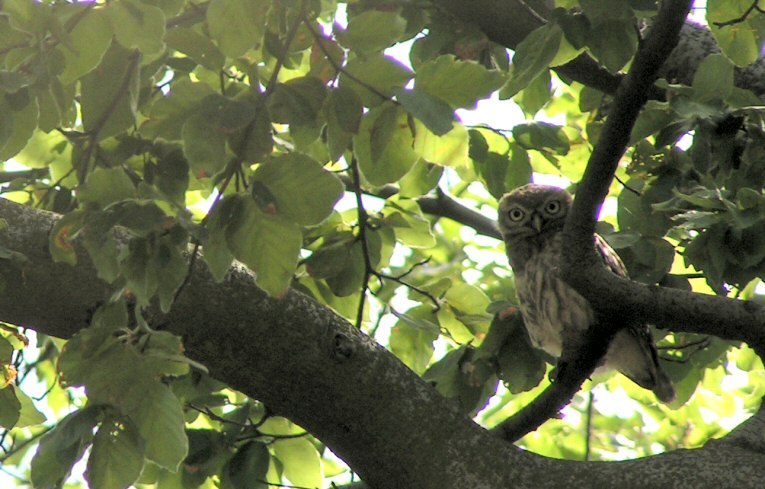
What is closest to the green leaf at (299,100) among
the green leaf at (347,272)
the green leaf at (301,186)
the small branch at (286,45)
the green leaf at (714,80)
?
the small branch at (286,45)

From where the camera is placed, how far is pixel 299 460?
3.09m

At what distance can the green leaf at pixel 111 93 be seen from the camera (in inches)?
78.6

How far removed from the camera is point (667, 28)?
6.28ft

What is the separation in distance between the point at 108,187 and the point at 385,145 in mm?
578

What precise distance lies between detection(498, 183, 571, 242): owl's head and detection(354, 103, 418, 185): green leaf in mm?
2001

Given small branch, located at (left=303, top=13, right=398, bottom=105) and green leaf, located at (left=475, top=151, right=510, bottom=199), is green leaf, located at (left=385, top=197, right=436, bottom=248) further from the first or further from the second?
small branch, located at (left=303, top=13, right=398, bottom=105)

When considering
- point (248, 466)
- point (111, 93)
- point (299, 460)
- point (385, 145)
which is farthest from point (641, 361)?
point (111, 93)

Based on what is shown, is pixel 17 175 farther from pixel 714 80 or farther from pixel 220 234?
pixel 714 80

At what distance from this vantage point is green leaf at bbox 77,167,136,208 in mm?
1727

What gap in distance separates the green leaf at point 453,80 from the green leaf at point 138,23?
0.49 meters

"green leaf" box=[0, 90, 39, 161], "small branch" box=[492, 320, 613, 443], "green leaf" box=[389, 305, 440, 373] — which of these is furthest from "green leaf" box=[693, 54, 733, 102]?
"green leaf" box=[0, 90, 39, 161]

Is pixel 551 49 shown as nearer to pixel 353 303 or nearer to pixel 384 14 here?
pixel 384 14

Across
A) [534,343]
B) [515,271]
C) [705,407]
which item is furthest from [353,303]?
[705,407]

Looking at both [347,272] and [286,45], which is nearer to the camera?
[286,45]
